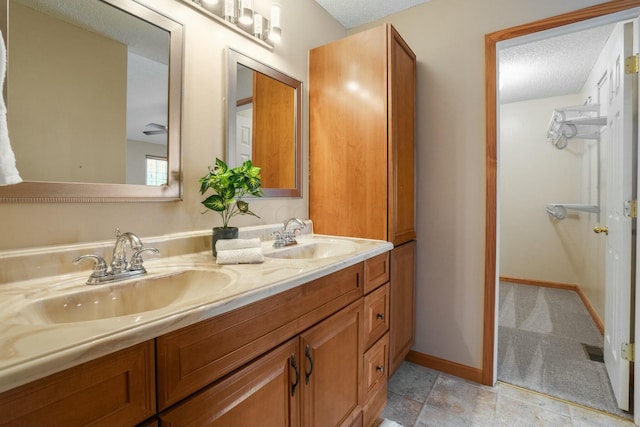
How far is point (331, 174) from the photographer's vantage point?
189cm

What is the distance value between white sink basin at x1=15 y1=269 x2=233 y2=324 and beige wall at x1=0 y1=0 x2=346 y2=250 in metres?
0.21

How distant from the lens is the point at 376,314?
4.91ft

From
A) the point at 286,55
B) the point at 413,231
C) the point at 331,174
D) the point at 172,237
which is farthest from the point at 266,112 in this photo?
the point at 413,231

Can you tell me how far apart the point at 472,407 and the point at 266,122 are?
192cm

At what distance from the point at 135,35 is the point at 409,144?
58.9 inches

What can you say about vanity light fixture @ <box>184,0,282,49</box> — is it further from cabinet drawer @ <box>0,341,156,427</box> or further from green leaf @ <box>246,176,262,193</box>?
cabinet drawer @ <box>0,341,156,427</box>

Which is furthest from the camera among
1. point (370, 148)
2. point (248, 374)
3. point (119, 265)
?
point (370, 148)

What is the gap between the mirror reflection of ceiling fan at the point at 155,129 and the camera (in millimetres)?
1163

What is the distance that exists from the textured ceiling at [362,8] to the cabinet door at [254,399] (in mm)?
2088

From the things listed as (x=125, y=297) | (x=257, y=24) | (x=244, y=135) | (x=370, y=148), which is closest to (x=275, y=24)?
(x=257, y=24)

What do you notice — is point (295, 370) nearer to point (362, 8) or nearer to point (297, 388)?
point (297, 388)

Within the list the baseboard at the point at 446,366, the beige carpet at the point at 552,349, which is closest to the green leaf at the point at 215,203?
the baseboard at the point at 446,366

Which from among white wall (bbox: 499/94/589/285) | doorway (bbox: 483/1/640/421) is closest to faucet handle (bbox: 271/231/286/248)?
doorway (bbox: 483/1/640/421)

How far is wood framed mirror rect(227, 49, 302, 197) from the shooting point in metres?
1.49
